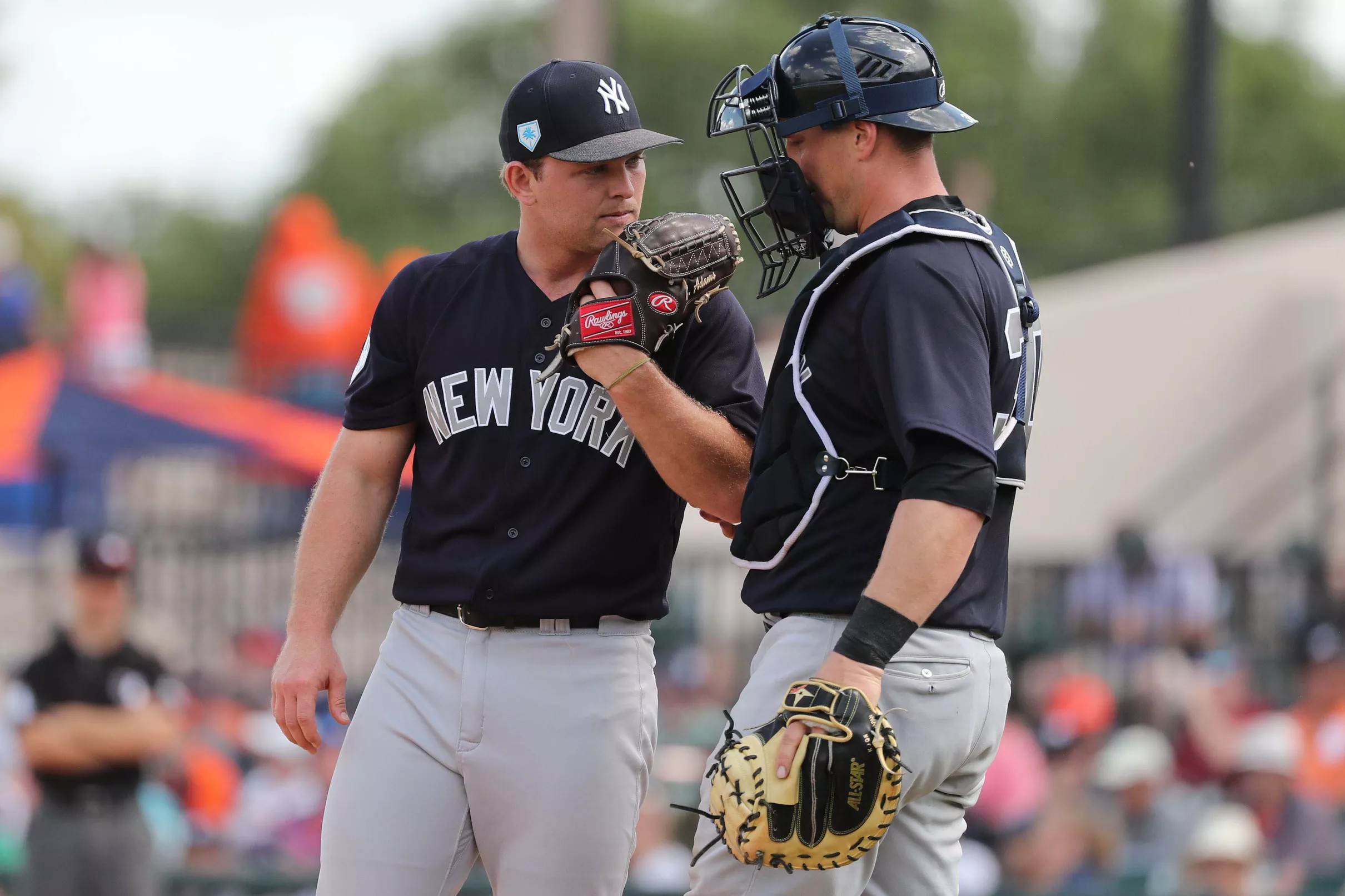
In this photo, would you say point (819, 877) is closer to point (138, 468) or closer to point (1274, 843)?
point (1274, 843)

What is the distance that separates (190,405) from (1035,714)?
6554 mm

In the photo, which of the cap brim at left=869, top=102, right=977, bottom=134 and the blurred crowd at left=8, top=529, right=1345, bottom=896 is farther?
the blurred crowd at left=8, top=529, right=1345, bottom=896

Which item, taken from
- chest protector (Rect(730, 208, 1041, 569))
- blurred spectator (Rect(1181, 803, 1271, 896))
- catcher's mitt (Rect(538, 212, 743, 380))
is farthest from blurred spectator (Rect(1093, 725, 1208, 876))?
catcher's mitt (Rect(538, 212, 743, 380))

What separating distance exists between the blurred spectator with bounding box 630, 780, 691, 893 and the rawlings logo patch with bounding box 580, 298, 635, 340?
4334mm

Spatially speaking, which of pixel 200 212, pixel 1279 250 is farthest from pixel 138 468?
pixel 200 212

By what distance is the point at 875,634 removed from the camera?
2.61m

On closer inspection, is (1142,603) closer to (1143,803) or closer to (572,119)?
(1143,803)

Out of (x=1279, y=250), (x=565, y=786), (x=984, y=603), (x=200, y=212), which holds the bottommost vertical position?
(x=200, y=212)

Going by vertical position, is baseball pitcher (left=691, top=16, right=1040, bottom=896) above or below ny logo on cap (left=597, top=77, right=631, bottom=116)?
below

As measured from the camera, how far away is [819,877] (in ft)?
9.14

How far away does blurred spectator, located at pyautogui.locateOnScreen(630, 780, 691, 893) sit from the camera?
714 centimetres

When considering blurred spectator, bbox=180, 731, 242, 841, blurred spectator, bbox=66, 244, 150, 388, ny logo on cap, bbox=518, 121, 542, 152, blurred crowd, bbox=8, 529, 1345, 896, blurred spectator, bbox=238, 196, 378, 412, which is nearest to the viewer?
ny logo on cap, bbox=518, 121, 542, 152

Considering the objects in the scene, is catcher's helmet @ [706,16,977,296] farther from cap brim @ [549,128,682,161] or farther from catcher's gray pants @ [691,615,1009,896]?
catcher's gray pants @ [691,615,1009,896]

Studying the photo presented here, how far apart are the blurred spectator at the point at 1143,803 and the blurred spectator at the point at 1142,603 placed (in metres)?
1.53
